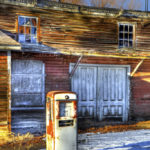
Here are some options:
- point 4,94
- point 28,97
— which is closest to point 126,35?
point 28,97

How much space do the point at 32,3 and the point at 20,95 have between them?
4091 mm

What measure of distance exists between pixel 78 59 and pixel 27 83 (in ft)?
8.66

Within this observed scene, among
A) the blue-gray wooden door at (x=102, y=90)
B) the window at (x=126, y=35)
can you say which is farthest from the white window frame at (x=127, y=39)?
the blue-gray wooden door at (x=102, y=90)

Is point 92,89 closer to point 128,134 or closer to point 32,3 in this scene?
point 128,134

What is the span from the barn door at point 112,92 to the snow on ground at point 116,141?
1.91 meters

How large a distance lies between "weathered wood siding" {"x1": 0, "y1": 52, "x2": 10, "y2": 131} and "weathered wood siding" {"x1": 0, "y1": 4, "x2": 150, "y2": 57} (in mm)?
2037

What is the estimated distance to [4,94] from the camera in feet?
27.0

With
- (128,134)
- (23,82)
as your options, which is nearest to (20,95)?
(23,82)

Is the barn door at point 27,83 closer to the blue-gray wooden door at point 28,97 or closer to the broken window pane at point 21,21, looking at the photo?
the blue-gray wooden door at point 28,97

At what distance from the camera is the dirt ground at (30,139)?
7.16 meters

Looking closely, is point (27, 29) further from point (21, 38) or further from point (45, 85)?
point (45, 85)

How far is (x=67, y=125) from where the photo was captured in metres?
5.77

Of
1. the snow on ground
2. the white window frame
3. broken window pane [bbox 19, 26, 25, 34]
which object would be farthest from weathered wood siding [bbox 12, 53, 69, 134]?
the white window frame

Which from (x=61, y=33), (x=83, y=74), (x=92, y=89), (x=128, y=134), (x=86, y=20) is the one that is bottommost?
(x=128, y=134)
